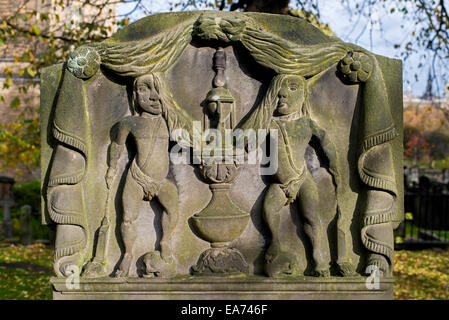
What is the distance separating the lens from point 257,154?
3150mm

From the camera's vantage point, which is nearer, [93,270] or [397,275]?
[93,270]

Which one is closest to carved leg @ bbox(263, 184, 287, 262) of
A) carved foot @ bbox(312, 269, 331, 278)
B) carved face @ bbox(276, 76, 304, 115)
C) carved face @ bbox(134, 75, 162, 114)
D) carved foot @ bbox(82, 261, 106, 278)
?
carved foot @ bbox(312, 269, 331, 278)

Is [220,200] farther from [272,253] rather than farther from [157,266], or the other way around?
[157,266]

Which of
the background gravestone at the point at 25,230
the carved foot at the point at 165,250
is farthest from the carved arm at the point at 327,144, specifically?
the background gravestone at the point at 25,230

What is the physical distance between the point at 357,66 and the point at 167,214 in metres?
1.72

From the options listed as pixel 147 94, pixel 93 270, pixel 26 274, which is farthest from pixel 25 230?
pixel 147 94

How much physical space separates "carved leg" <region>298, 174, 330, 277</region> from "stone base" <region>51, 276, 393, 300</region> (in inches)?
5.8

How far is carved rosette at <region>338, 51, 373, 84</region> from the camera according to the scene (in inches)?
122

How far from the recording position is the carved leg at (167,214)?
122 inches

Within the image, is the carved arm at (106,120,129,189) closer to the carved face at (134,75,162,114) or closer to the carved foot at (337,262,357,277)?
the carved face at (134,75,162,114)

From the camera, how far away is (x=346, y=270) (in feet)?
10.1
